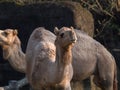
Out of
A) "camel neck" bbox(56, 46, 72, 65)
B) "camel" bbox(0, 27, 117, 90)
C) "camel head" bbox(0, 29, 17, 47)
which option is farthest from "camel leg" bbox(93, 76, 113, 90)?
"camel neck" bbox(56, 46, 72, 65)

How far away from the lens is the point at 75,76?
885 cm

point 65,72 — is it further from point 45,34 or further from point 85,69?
point 85,69

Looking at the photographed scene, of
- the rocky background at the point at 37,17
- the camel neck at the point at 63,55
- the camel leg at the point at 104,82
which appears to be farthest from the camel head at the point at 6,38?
the camel neck at the point at 63,55

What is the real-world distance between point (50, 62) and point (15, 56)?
1782mm

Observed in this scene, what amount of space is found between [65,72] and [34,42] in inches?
40.9

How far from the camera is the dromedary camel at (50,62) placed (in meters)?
6.83

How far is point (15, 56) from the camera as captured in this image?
919 cm

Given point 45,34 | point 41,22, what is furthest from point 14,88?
point 45,34

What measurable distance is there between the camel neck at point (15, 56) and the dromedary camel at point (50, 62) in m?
1.01

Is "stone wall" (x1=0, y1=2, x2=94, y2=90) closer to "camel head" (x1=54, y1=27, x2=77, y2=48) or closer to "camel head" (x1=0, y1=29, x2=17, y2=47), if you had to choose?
"camel head" (x1=0, y1=29, x2=17, y2=47)

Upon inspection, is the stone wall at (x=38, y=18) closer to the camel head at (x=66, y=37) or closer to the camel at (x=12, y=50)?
the camel at (x=12, y=50)

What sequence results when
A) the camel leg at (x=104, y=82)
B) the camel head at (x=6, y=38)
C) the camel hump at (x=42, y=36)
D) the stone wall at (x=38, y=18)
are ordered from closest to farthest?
1. the camel hump at (x=42, y=36)
2. the camel head at (x=6, y=38)
3. the camel leg at (x=104, y=82)
4. the stone wall at (x=38, y=18)

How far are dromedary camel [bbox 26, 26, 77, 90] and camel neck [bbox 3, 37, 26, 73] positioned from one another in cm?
101

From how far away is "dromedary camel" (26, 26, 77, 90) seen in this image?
6828mm
